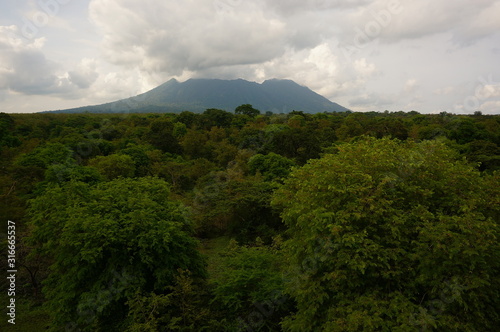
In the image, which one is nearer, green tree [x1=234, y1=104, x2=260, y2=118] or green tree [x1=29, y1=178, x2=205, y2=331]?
green tree [x1=29, y1=178, x2=205, y2=331]

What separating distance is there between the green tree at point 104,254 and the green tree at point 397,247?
4163 mm

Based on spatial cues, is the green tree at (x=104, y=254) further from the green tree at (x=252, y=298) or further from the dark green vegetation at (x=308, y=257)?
the green tree at (x=252, y=298)

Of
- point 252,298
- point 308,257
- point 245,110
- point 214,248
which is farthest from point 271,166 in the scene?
point 245,110

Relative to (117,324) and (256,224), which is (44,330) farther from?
(256,224)

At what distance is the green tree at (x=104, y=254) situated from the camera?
8.51m

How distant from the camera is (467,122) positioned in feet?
109

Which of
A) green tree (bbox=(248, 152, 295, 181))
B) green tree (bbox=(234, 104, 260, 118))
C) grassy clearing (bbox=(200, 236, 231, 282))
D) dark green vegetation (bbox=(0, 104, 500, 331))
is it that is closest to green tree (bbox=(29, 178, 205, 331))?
dark green vegetation (bbox=(0, 104, 500, 331))

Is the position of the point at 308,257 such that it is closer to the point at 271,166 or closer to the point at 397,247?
the point at 397,247

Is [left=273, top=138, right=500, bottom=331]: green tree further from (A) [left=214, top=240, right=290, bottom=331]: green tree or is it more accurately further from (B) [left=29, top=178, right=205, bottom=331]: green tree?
(B) [left=29, top=178, right=205, bottom=331]: green tree

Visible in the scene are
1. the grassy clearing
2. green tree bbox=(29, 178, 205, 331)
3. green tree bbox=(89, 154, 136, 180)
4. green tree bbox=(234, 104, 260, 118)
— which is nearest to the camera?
green tree bbox=(29, 178, 205, 331)

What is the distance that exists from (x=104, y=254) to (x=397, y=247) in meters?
8.50

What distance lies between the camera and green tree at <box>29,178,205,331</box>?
8.51 meters

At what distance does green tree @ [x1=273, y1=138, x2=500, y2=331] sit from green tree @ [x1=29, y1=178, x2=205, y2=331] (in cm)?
416

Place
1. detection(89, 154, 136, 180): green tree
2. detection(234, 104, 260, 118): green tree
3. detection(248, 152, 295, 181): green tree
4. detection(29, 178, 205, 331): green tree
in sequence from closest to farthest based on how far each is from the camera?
detection(29, 178, 205, 331): green tree < detection(89, 154, 136, 180): green tree < detection(248, 152, 295, 181): green tree < detection(234, 104, 260, 118): green tree
